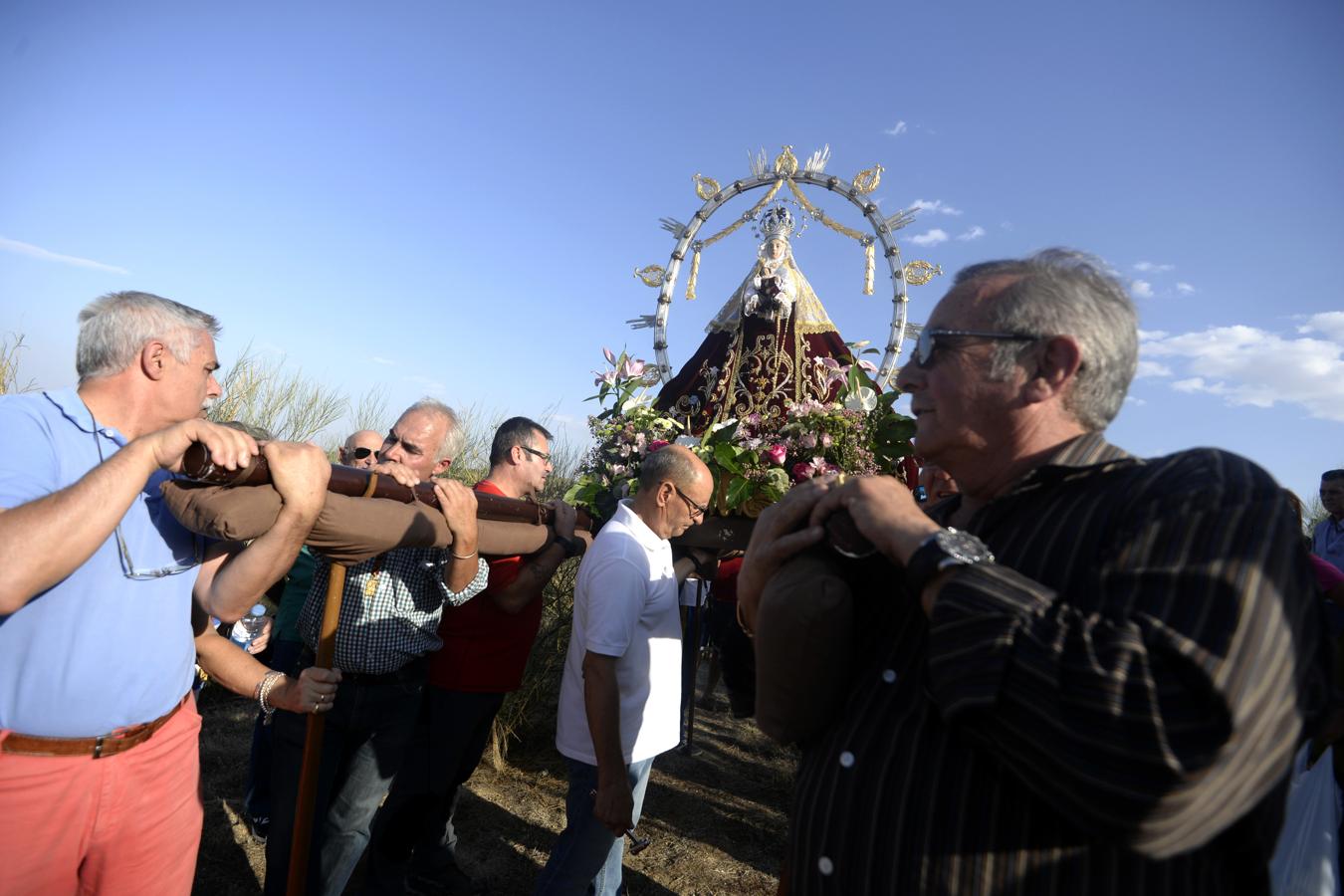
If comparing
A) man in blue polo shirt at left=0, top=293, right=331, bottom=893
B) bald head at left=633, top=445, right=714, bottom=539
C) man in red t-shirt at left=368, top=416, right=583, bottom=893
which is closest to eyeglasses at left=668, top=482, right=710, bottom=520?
bald head at left=633, top=445, right=714, bottom=539

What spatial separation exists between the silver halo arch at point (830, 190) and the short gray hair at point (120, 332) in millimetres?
4554

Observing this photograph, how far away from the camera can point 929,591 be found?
44.9 inches

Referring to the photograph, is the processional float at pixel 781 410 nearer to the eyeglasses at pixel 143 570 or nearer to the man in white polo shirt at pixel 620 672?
the man in white polo shirt at pixel 620 672

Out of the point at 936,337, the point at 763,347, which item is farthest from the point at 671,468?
the point at 763,347

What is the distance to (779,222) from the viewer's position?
7004mm

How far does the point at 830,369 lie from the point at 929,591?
2.93 meters

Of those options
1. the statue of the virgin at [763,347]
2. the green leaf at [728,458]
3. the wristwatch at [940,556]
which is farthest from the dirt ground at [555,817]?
the wristwatch at [940,556]

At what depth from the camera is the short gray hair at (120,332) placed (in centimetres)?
201

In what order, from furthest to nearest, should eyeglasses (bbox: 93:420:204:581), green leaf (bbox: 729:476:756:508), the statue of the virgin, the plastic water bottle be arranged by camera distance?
the statue of the virgin, the plastic water bottle, green leaf (bbox: 729:476:756:508), eyeglasses (bbox: 93:420:204:581)

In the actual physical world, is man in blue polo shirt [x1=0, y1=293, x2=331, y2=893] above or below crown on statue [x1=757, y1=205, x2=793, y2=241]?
below

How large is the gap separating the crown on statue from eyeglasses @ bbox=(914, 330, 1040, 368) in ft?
19.0

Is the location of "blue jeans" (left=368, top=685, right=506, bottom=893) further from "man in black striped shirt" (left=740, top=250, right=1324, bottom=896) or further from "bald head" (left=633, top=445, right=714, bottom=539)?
"man in black striped shirt" (left=740, top=250, right=1324, bottom=896)

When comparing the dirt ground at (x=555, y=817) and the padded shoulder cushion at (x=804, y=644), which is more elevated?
the padded shoulder cushion at (x=804, y=644)

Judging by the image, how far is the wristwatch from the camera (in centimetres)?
112
